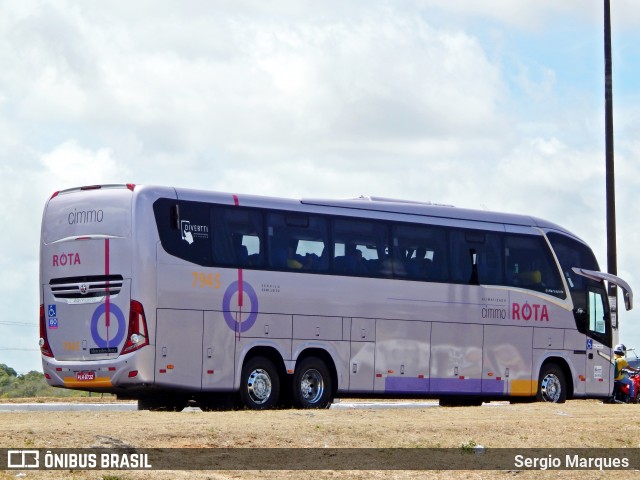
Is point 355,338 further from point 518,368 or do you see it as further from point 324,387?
point 518,368

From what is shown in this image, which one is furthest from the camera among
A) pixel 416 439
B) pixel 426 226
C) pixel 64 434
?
pixel 426 226

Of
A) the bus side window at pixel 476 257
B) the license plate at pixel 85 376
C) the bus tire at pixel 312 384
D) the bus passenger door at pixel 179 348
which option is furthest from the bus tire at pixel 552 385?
the license plate at pixel 85 376

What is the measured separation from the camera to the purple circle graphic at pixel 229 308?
22922 mm

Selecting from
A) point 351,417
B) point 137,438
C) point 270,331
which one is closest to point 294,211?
point 270,331

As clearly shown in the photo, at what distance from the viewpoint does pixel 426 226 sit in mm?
26359

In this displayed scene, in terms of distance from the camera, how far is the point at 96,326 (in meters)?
22.3

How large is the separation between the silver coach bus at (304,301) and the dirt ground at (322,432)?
171 cm

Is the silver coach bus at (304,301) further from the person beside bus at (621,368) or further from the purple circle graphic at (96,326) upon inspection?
the person beside bus at (621,368)

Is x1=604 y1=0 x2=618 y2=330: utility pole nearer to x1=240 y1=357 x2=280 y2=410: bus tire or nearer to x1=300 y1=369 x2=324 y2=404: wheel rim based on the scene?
x1=300 y1=369 x2=324 y2=404: wheel rim

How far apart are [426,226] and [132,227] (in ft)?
21.8

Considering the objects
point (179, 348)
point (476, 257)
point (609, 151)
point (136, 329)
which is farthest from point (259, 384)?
point (609, 151)

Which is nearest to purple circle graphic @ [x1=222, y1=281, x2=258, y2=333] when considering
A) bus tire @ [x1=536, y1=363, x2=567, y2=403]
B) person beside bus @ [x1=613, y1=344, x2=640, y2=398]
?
bus tire @ [x1=536, y1=363, x2=567, y2=403]

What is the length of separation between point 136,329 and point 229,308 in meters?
1.77

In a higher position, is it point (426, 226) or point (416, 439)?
point (426, 226)
